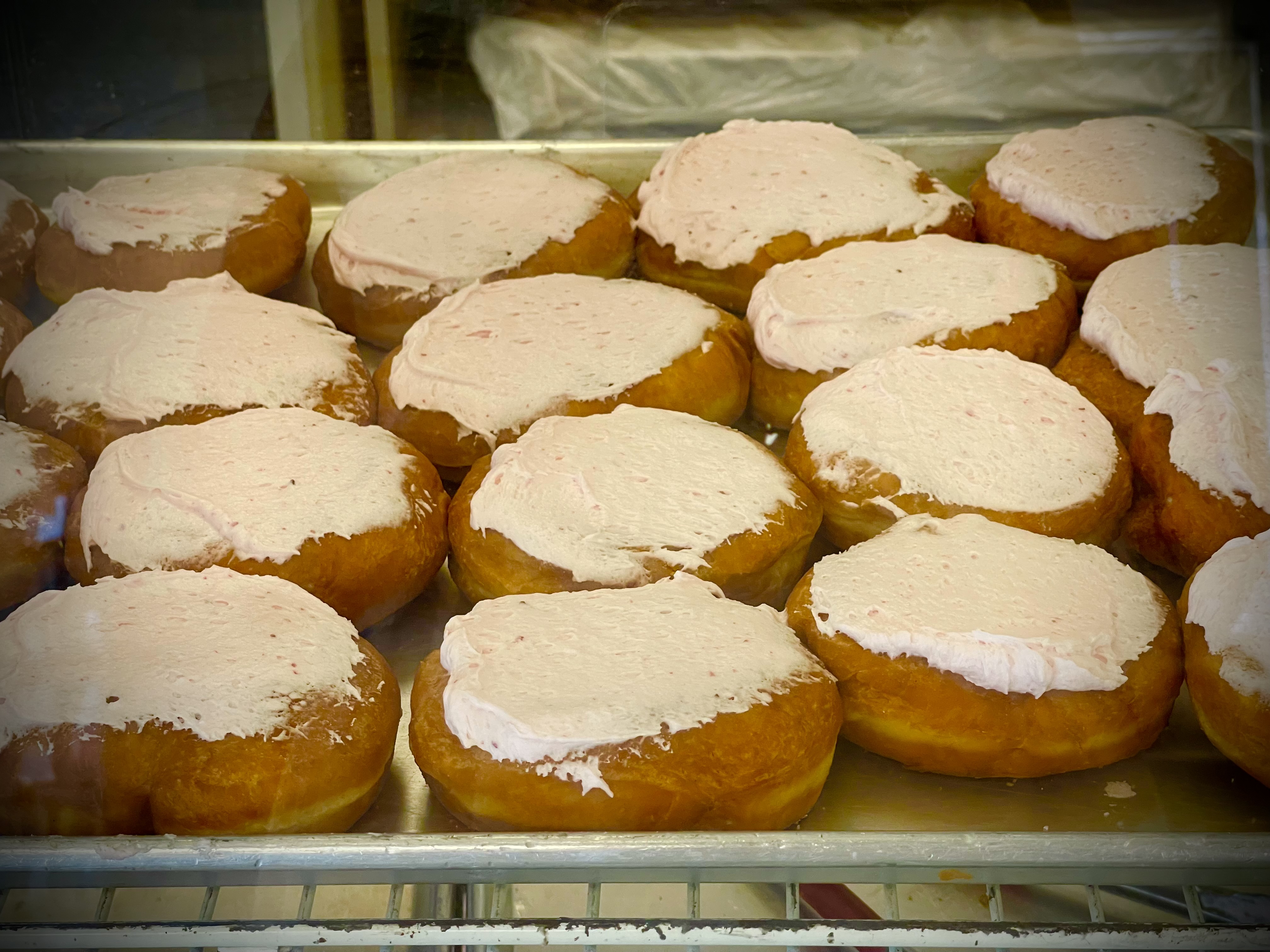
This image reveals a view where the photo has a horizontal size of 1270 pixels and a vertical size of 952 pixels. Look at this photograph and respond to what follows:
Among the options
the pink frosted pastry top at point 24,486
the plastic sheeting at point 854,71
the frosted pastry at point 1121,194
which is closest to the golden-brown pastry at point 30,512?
the pink frosted pastry top at point 24,486

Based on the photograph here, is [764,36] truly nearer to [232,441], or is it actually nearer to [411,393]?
Result: [411,393]

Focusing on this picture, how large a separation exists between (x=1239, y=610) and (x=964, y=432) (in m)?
0.41

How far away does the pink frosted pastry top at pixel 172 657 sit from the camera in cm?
→ 98

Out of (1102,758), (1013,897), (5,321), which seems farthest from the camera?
(5,321)

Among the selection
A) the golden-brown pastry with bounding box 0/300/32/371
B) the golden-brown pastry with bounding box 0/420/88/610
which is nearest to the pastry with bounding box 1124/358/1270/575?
the golden-brown pastry with bounding box 0/420/88/610

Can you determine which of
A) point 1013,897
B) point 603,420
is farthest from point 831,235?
point 1013,897

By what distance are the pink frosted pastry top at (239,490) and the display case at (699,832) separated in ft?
0.51

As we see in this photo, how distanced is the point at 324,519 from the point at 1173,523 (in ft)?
3.09

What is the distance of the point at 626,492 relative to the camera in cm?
130

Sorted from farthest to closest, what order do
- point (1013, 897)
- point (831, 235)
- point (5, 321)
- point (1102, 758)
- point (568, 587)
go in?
1. point (831, 235)
2. point (5, 321)
3. point (568, 587)
4. point (1102, 758)
5. point (1013, 897)

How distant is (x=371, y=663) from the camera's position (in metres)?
1.15

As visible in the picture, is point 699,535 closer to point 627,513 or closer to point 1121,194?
point 627,513

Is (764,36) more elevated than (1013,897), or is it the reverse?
(764,36)

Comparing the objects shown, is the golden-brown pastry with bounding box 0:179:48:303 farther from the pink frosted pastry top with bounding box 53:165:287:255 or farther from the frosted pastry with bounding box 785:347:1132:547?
the frosted pastry with bounding box 785:347:1132:547
